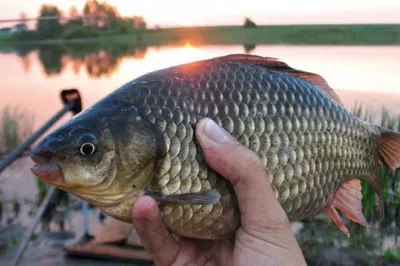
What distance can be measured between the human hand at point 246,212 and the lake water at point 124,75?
29.4ft

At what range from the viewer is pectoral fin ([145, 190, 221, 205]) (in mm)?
1603

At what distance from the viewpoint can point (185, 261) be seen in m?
2.19

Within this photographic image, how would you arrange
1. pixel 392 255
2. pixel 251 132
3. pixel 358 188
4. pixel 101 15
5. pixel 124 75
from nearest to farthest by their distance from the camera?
pixel 251 132
pixel 358 188
pixel 392 255
pixel 124 75
pixel 101 15

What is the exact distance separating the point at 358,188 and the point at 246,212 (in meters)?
0.59

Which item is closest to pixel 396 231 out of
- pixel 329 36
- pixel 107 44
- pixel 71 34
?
pixel 329 36

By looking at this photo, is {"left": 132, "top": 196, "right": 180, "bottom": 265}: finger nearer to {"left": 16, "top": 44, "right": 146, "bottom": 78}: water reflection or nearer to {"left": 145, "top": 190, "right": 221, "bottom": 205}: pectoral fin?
{"left": 145, "top": 190, "right": 221, "bottom": 205}: pectoral fin

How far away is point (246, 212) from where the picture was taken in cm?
176

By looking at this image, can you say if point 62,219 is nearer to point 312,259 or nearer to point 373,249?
point 312,259

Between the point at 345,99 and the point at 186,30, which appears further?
the point at 186,30

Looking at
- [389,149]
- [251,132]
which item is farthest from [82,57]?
[251,132]

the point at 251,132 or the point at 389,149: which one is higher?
the point at 251,132

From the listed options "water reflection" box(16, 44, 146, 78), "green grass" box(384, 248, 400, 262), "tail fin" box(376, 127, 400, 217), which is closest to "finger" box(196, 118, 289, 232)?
"tail fin" box(376, 127, 400, 217)

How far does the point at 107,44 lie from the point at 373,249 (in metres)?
37.3

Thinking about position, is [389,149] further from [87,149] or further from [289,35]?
[289,35]
